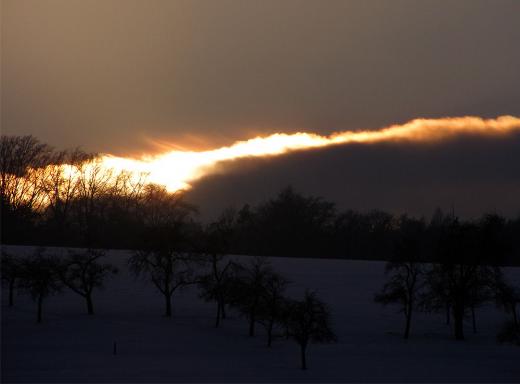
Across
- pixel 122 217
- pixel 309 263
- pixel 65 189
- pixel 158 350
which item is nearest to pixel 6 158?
pixel 65 189

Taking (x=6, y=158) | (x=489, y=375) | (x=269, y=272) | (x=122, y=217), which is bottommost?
(x=489, y=375)

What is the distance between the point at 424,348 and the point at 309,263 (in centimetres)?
3594

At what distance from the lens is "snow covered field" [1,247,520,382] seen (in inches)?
1427

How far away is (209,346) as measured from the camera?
1780 inches

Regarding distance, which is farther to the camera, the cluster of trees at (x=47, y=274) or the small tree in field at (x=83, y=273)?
the small tree in field at (x=83, y=273)

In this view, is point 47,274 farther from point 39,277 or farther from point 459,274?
point 459,274

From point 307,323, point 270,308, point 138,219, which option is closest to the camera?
point 307,323

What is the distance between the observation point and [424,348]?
1895 inches

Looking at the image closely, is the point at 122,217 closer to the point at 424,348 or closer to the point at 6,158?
the point at 6,158

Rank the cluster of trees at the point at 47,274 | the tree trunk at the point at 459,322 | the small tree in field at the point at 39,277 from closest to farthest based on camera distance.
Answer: the tree trunk at the point at 459,322 → the small tree in field at the point at 39,277 → the cluster of trees at the point at 47,274

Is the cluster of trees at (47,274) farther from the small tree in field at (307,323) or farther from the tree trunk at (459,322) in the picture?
the tree trunk at (459,322)

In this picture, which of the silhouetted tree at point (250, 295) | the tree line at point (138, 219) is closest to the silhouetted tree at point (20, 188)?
the tree line at point (138, 219)

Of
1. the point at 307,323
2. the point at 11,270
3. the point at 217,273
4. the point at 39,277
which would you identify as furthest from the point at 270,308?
the point at 11,270

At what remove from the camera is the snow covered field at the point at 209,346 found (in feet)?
119
